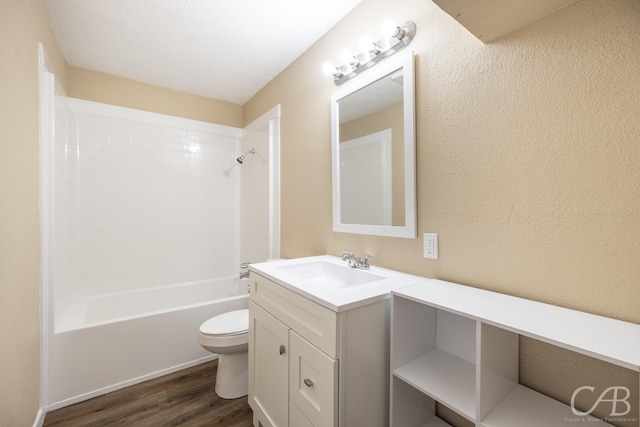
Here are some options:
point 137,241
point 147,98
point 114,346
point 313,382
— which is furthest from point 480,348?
point 147,98

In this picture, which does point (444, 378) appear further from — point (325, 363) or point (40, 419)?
point (40, 419)

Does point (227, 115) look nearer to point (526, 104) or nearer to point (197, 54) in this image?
point (197, 54)

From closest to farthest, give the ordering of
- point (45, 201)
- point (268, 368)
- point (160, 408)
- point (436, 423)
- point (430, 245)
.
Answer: point (436, 423) → point (430, 245) → point (268, 368) → point (45, 201) → point (160, 408)

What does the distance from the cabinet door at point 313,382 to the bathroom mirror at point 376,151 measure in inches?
27.3

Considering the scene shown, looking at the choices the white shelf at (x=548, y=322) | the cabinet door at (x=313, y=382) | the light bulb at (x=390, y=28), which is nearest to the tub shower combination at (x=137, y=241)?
the cabinet door at (x=313, y=382)

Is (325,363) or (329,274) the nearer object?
(325,363)

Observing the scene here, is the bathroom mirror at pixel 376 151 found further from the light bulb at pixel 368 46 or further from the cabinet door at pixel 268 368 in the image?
the cabinet door at pixel 268 368

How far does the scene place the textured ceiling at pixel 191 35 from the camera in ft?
5.39

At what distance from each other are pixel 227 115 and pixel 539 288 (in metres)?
3.19

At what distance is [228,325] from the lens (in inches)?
73.0

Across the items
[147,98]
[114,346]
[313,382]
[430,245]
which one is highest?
[147,98]

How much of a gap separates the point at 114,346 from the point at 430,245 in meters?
2.18

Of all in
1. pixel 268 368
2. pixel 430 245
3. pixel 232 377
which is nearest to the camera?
pixel 430 245

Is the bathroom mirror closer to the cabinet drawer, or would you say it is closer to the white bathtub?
the cabinet drawer
